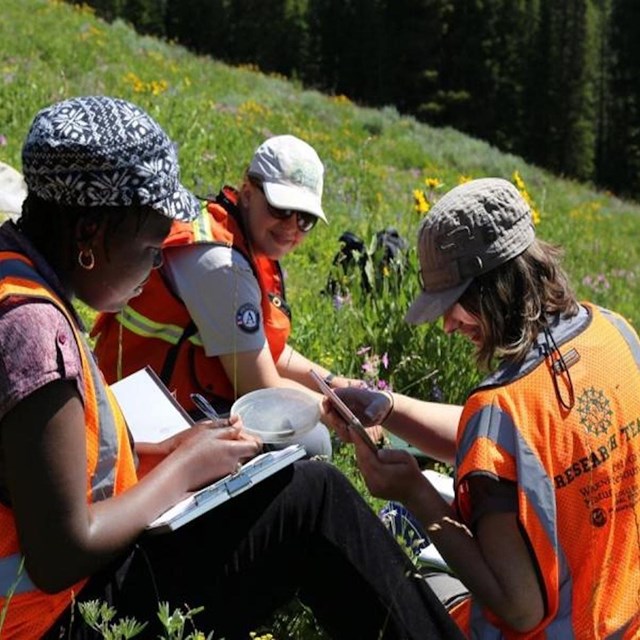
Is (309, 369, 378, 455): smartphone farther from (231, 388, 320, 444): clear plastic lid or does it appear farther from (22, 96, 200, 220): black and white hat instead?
(22, 96, 200, 220): black and white hat

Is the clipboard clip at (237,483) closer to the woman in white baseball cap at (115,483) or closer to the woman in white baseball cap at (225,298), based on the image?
the woman in white baseball cap at (115,483)

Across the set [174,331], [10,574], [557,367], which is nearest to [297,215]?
[174,331]

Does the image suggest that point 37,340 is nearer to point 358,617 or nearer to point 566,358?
point 358,617

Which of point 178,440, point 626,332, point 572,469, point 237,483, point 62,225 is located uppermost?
point 62,225

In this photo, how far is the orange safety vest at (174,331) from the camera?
3.24 meters

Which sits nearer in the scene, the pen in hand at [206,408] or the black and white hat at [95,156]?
the black and white hat at [95,156]

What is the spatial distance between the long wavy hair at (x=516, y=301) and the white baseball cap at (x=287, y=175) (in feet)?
4.08

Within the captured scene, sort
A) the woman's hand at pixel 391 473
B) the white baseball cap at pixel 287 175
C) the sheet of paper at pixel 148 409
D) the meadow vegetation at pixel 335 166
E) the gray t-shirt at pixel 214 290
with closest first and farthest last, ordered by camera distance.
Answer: the woman's hand at pixel 391 473 < the sheet of paper at pixel 148 409 < the gray t-shirt at pixel 214 290 < the white baseball cap at pixel 287 175 < the meadow vegetation at pixel 335 166

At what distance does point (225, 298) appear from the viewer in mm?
3219

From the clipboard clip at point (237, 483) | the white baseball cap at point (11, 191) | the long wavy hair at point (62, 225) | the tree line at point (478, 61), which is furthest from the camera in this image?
the tree line at point (478, 61)

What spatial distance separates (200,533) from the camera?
2178 mm

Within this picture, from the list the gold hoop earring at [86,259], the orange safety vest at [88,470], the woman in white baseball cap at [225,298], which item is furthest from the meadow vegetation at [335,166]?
the gold hoop earring at [86,259]

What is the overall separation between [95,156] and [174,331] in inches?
54.0

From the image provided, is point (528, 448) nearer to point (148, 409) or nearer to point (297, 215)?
point (148, 409)
